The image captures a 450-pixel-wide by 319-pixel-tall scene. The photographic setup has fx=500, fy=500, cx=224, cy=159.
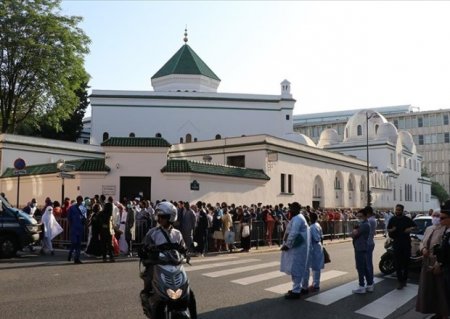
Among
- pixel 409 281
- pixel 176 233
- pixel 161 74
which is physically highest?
pixel 161 74

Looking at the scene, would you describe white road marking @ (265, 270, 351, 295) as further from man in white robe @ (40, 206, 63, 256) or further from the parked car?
man in white robe @ (40, 206, 63, 256)

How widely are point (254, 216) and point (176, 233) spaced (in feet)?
52.1

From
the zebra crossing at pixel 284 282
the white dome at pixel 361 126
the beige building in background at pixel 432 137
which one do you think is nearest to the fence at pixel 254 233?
the zebra crossing at pixel 284 282

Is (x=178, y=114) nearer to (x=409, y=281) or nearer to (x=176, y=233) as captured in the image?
(x=409, y=281)

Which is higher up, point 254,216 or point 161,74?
point 161,74

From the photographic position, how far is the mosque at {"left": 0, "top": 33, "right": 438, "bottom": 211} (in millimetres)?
25219

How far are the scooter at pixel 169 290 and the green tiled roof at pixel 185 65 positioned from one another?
57920mm

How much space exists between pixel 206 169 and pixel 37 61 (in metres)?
16.1

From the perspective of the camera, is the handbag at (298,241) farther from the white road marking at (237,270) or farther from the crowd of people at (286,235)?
the white road marking at (237,270)

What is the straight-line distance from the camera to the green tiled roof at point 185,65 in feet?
208

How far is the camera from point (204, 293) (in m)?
10.0

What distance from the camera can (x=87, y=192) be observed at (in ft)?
81.3

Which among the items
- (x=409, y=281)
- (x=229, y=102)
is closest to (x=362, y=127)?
(x=229, y=102)

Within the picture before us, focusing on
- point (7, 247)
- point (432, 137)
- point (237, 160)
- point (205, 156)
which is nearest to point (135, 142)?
point (7, 247)
